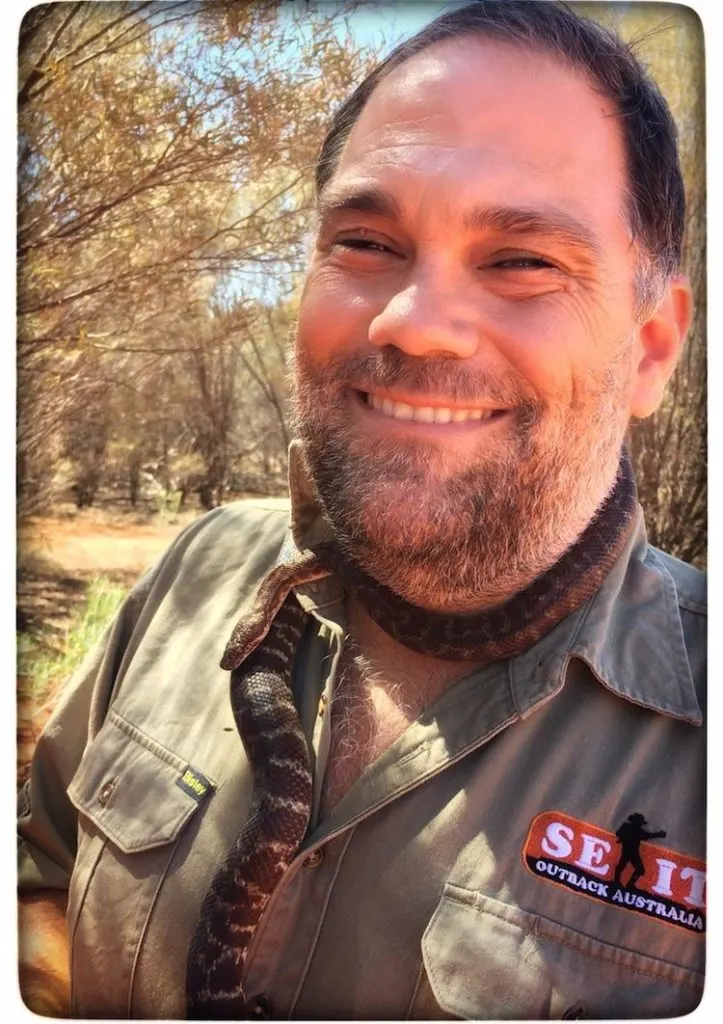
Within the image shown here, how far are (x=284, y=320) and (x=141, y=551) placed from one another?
0.71 metres

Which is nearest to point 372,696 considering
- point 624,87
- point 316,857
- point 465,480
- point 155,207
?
point 316,857

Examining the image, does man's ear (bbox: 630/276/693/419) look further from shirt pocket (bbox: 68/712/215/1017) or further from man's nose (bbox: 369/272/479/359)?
shirt pocket (bbox: 68/712/215/1017)

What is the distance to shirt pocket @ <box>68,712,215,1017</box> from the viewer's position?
199cm

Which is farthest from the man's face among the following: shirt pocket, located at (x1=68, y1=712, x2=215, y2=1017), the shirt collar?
shirt pocket, located at (x1=68, y1=712, x2=215, y2=1017)

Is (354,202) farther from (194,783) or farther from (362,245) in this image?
(194,783)

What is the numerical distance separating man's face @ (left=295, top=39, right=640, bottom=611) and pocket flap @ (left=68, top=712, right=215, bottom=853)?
74cm

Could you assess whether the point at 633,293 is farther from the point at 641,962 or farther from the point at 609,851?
the point at 641,962

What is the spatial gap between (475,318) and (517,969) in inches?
52.6

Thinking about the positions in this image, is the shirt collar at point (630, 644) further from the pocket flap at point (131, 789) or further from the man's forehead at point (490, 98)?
the man's forehead at point (490, 98)

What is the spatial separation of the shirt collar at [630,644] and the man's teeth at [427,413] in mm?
506

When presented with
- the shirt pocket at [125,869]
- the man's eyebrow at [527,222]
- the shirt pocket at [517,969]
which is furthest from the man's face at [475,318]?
the shirt pocket at [125,869]

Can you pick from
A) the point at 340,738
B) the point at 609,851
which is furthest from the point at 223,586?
the point at 609,851

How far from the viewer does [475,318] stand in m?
1.81

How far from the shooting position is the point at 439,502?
1.92 m
